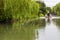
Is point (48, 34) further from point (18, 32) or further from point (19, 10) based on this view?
point (19, 10)

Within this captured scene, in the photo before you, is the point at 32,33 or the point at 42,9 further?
the point at 42,9

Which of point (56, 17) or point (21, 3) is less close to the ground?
point (21, 3)

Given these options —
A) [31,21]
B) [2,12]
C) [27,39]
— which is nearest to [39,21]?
[31,21]

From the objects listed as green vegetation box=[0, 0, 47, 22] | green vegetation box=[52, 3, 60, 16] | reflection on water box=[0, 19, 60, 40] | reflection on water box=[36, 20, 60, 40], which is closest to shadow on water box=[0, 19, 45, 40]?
reflection on water box=[0, 19, 60, 40]

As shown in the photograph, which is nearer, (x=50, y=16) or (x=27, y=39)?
(x=27, y=39)

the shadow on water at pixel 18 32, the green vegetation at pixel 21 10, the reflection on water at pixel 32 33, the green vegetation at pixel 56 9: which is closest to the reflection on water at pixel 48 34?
the reflection on water at pixel 32 33

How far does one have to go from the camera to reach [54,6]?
9.86 metres

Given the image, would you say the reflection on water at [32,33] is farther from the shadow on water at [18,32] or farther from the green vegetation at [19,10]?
the green vegetation at [19,10]

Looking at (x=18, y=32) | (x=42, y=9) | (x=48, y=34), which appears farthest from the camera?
(x=42, y=9)

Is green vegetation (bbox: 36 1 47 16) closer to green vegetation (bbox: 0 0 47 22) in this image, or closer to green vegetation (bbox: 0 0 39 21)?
green vegetation (bbox: 0 0 47 22)

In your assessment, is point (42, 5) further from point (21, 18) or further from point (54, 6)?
point (21, 18)

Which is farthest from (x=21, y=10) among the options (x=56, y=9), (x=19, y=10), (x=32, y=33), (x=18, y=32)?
(x=32, y=33)

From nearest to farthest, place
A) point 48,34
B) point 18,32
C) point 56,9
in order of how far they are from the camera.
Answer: point 48,34 → point 18,32 → point 56,9

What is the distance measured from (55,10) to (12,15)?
215 centimetres
